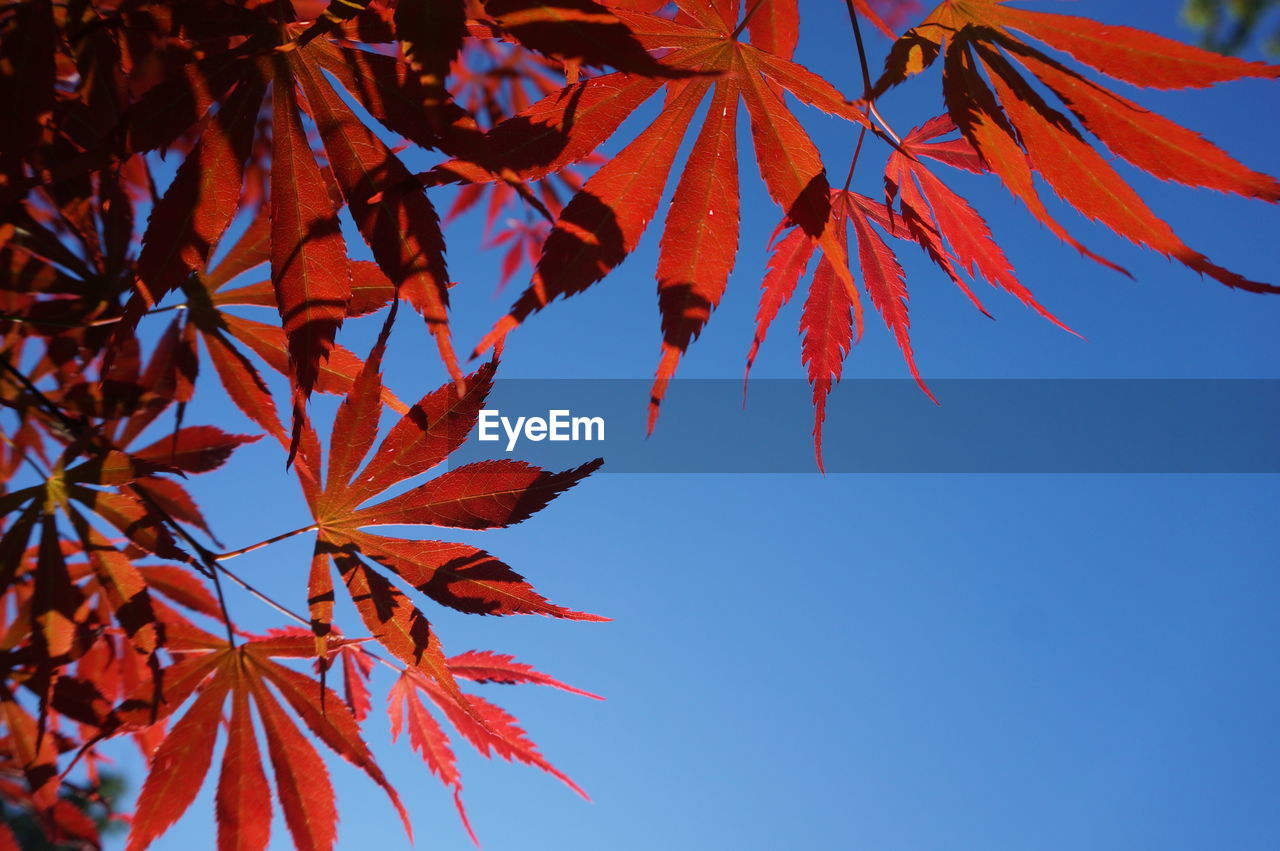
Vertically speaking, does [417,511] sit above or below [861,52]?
below

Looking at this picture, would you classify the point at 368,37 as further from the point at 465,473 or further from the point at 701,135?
the point at 465,473

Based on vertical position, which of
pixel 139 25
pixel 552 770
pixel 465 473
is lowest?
pixel 552 770

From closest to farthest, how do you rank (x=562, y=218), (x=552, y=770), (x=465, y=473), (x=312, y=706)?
(x=562, y=218) < (x=465, y=473) < (x=312, y=706) < (x=552, y=770)

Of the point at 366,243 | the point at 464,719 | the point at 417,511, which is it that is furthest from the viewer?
Answer: the point at 464,719

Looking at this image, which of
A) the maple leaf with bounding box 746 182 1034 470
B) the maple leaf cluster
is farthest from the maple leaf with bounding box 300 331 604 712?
the maple leaf with bounding box 746 182 1034 470

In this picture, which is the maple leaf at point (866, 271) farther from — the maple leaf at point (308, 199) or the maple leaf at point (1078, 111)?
the maple leaf at point (308, 199)

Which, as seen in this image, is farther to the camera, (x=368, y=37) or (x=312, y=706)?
(x=312, y=706)

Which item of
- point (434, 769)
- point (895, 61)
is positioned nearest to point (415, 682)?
point (434, 769)

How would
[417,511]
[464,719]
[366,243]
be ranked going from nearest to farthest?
[366,243] → [417,511] → [464,719]

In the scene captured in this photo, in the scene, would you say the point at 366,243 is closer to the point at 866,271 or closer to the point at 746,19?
the point at 746,19

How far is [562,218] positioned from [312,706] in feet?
1.88

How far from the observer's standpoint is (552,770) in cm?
89

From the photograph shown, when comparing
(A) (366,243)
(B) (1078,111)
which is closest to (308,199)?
(A) (366,243)

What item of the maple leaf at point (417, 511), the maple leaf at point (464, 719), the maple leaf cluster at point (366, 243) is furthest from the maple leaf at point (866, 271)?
the maple leaf at point (464, 719)
